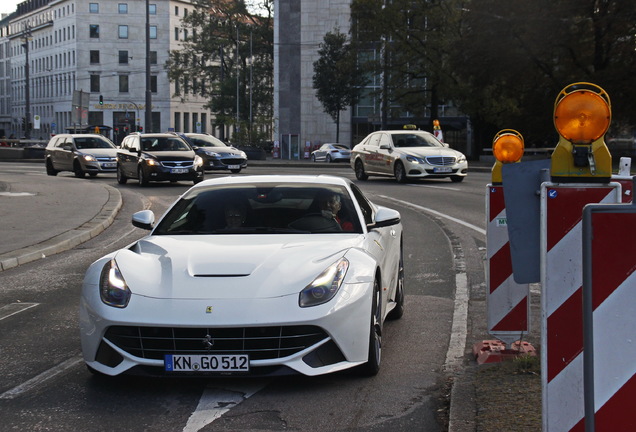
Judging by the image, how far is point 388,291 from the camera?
7102 millimetres

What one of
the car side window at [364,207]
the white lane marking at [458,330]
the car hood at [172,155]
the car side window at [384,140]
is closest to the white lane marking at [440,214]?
the white lane marking at [458,330]

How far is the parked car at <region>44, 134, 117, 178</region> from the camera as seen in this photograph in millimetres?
34312

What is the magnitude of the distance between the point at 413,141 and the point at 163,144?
7.74 m

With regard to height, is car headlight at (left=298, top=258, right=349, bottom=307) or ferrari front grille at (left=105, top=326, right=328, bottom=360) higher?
car headlight at (left=298, top=258, right=349, bottom=307)

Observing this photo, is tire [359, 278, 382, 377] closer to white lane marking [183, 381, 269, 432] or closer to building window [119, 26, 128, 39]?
white lane marking [183, 381, 269, 432]

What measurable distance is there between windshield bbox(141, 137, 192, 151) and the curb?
9738mm

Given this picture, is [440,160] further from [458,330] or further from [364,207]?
[458,330]

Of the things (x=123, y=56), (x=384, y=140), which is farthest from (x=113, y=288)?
(x=123, y=56)

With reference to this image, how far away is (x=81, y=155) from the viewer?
34406 mm

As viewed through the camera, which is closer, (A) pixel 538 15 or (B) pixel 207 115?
(A) pixel 538 15

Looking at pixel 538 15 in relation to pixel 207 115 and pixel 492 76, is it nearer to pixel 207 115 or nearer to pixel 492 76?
pixel 492 76

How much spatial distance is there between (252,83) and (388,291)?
280 feet

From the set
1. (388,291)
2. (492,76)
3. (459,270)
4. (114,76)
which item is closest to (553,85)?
(492,76)

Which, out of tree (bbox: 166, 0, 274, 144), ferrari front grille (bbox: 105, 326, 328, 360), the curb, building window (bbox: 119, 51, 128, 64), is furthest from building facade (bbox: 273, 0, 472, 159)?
ferrari front grille (bbox: 105, 326, 328, 360)
